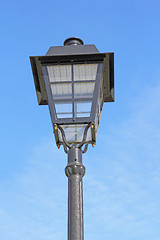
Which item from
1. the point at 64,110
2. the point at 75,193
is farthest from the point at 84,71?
the point at 75,193

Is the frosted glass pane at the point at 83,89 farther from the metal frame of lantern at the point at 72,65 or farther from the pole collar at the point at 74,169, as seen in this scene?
the pole collar at the point at 74,169

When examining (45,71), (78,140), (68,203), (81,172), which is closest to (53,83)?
(45,71)

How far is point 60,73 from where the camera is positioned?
6203 millimetres

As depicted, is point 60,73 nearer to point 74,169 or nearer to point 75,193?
point 74,169

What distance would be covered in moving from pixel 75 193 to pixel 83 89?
5.39 feet

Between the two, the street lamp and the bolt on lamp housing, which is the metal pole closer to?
the street lamp

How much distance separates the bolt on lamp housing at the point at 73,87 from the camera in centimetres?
611

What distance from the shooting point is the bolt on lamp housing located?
20.0 feet

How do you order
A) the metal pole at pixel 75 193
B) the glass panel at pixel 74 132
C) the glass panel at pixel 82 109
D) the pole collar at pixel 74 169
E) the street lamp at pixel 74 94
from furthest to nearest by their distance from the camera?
1. the glass panel at pixel 74 132
2. the glass panel at pixel 82 109
3. the street lamp at pixel 74 94
4. the pole collar at pixel 74 169
5. the metal pole at pixel 75 193

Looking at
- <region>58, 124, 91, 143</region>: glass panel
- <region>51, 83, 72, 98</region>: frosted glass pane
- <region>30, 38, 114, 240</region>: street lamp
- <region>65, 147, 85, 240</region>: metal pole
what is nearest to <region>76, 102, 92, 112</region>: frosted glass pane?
<region>30, 38, 114, 240</region>: street lamp

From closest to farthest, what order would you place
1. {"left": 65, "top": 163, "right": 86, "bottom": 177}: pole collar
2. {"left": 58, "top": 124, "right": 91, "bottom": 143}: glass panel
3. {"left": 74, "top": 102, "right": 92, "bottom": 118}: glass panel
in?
{"left": 65, "top": 163, "right": 86, "bottom": 177}: pole collar, {"left": 74, "top": 102, "right": 92, "bottom": 118}: glass panel, {"left": 58, "top": 124, "right": 91, "bottom": 143}: glass panel

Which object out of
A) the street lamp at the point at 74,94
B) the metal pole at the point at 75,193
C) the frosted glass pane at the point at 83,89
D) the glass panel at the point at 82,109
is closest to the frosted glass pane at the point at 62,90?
the street lamp at the point at 74,94

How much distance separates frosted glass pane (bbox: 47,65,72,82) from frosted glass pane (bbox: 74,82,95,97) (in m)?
0.17

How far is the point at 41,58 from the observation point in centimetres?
641
